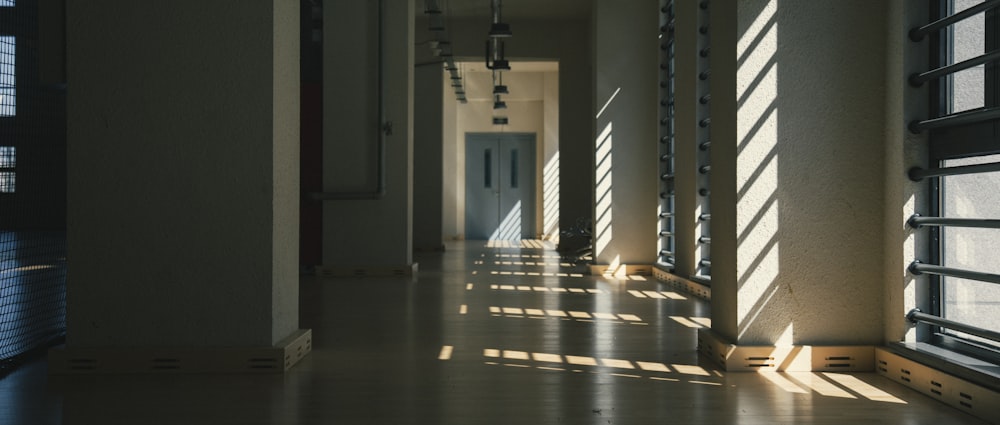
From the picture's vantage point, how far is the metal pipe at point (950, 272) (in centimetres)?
323

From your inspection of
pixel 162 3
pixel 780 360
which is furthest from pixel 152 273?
pixel 780 360

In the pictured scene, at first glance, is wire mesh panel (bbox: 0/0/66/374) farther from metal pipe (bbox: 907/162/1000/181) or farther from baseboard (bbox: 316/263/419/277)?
metal pipe (bbox: 907/162/1000/181)

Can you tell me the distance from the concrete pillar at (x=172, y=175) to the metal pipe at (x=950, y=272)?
3.03 metres

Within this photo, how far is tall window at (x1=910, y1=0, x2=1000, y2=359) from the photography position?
133 inches

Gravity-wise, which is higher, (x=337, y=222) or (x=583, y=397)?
(x=337, y=222)

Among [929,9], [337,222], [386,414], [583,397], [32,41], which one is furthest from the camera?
[337,222]

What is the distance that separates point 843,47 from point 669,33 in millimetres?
5879

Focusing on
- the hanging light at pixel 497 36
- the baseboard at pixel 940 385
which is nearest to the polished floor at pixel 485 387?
the baseboard at pixel 940 385

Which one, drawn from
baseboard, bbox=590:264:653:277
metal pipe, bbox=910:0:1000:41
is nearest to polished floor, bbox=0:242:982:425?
metal pipe, bbox=910:0:1000:41

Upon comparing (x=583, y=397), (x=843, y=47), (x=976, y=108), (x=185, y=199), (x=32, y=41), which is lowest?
(x=583, y=397)

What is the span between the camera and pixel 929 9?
385cm

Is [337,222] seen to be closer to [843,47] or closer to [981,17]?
[843,47]

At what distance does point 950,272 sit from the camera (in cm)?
354

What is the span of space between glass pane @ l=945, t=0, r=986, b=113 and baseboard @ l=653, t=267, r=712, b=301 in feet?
12.6
